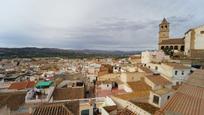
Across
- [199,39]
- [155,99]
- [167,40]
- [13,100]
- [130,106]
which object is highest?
[167,40]

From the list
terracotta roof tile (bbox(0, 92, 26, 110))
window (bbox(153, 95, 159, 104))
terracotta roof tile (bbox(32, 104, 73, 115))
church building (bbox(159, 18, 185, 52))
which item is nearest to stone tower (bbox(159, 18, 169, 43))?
church building (bbox(159, 18, 185, 52))

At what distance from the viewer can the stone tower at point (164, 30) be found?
47.5 meters

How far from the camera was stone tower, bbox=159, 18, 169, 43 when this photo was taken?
47.5 m

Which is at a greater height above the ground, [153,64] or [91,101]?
[153,64]

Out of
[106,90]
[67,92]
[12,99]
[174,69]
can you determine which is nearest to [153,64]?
[174,69]

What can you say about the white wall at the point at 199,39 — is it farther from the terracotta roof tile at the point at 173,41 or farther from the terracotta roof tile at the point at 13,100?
the terracotta roof tile at the point at 13,100

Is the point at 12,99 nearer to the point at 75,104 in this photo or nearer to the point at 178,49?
the point at 75,104

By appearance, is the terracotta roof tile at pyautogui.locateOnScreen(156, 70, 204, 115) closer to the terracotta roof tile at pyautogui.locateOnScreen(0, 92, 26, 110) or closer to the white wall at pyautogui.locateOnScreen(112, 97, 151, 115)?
the white wall at pyautogui.locateOnScreen(112, 97, 151, 115)

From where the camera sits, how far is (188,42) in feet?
127

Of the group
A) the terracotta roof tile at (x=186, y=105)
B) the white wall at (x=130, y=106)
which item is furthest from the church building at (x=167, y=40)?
the terracotta roof tile at (x=186, y=105)

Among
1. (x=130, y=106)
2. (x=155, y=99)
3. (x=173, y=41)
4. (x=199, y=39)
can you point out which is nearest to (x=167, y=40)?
(x=173, y=41)

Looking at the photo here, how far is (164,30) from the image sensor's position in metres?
48.9

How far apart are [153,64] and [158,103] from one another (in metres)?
17.7

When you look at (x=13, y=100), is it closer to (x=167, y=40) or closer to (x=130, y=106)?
(x=130, y=106)
